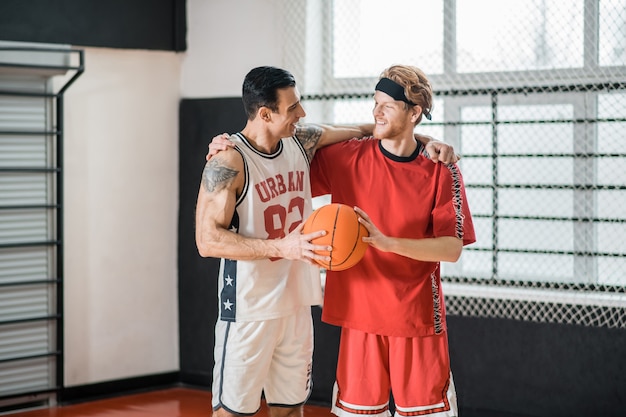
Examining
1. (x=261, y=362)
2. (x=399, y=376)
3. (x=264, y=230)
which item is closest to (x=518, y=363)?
(x=399, y=376)

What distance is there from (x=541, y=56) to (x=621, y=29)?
1.40 feet

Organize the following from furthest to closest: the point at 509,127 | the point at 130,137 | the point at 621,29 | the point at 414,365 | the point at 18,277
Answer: the point at 130,137 < the point at 18,277 < the point at 509,127 < the point at 621,29 < the point at 414,365

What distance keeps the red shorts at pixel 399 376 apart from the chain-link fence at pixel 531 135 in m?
1.41

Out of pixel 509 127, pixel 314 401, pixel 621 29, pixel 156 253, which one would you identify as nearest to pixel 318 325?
pixel 314 401

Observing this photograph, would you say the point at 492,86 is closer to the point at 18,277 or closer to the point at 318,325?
the point at 318,325

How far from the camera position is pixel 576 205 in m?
4.61

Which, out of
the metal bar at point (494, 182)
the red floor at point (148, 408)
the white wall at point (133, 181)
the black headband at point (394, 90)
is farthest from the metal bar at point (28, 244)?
the black headband at point (394, 90)

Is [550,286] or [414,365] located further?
[550,286]

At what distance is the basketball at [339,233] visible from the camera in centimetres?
318

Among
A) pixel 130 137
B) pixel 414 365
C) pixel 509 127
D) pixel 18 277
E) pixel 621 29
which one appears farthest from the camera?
pixel 130 137

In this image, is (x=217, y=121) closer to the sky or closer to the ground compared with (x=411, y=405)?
closer to the sky

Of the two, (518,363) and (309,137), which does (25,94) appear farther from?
(518,363)

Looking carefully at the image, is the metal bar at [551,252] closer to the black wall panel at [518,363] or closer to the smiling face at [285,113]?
the black wall panel at [518,363]

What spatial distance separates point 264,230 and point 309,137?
19.1 inches
